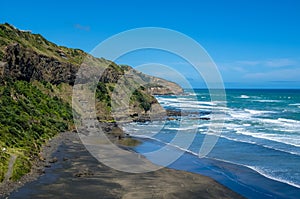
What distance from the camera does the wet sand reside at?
21.8 metres

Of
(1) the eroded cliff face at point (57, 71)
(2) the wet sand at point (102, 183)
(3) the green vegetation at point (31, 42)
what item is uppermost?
(3) the green vegetation at point (31, 42)

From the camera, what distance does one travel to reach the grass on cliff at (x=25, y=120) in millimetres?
26284

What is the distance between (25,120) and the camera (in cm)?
3778

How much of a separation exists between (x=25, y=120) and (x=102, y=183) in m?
17.6

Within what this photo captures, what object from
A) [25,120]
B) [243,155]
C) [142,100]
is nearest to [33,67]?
[25,120]

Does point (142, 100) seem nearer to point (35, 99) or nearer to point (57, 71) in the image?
point (57, 71)

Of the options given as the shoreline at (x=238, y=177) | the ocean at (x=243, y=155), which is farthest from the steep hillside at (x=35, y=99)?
the shoreline at (x=238, y=177)

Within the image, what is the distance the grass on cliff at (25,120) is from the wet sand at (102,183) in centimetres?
165

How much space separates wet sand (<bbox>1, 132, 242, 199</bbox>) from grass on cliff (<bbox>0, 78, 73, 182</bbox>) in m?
1.65

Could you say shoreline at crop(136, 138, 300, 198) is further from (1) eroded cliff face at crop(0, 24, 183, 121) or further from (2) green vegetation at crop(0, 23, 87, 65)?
(2) green vegetation at crop(0, 23, 87, 65)

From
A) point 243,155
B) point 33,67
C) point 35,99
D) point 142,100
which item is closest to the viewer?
point 243,155

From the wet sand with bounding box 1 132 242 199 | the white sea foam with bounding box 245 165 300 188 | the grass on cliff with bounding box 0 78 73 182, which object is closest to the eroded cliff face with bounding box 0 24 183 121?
the grass on cliff with bounding box 0 78 73 182

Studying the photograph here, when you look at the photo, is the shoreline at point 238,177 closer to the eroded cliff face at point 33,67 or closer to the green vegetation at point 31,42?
the eroded cliff face at point 33,67

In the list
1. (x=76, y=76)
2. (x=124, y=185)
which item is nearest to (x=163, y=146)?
(x=124, y=185)
